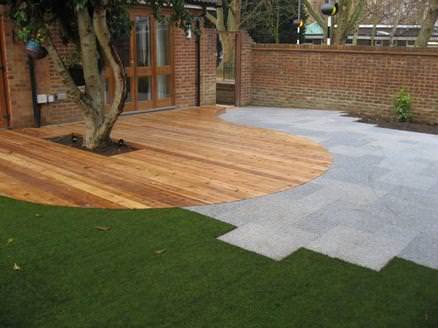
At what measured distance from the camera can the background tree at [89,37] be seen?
6.73 metres

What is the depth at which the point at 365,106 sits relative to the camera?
11.6m

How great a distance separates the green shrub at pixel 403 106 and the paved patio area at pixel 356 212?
9.44 feet

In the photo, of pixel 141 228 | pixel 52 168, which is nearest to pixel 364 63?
pixel 52 168

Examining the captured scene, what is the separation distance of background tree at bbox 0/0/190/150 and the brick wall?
543 centimetres

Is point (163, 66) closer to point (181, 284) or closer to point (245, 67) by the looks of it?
point (245, 67)

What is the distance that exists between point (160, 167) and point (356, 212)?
261cm

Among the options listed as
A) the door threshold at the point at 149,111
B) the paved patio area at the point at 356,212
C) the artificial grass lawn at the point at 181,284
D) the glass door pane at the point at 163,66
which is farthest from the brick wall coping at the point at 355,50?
the artificial grass lawn at the point at 181,284

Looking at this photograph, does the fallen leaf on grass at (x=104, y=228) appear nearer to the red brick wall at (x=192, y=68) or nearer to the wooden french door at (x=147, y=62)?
the wooden french door at (x=147, y=62)

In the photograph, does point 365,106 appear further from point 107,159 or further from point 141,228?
point 141,228

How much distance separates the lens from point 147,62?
35.6 feet

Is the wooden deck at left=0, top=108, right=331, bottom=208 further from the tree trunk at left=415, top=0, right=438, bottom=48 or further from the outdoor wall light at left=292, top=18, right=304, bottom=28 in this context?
the outdoor wall light at left=292, top=18, right=304, bottom=28

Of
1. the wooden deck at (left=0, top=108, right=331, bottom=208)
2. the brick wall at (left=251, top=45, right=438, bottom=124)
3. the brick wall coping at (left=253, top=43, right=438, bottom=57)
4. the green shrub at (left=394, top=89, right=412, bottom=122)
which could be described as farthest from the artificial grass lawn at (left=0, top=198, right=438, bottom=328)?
the brick wall coping at (left=253, top=43, right=438, bottom=57)

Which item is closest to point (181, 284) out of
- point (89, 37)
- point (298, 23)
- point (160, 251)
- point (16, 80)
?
point (160, 251)

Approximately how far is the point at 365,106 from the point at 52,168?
7802mm
